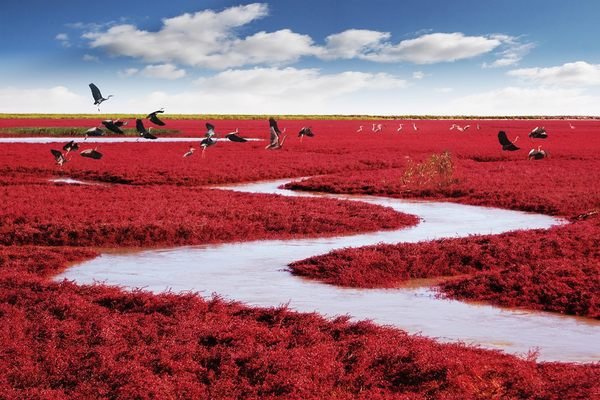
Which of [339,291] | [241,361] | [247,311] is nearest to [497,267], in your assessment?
[339,291]

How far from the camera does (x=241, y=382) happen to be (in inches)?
329

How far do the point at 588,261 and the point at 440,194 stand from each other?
15.0m

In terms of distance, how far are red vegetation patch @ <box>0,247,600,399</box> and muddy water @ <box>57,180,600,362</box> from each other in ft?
4.07

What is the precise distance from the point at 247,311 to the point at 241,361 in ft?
8.14

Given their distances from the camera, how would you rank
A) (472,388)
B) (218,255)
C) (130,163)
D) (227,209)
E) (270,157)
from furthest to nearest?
(270,157), (130,163), (227,209), (218,255), (472,388)

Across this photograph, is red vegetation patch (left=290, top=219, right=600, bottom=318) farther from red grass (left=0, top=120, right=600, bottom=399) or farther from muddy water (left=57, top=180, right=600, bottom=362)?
muddy water (left=57, top=180, right=600, bottom=362)

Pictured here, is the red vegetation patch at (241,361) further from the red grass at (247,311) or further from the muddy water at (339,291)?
the muddy water at (339,291)

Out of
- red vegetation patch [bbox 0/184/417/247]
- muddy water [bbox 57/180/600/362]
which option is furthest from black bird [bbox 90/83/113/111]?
red vegetation patch [bbox 0/184/417/247]

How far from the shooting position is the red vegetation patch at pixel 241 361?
8.11 meters

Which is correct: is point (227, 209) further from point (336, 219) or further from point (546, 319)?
point (546, 319)

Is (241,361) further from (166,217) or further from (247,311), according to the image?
(166,217)

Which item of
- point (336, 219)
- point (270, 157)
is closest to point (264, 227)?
point (336, 219)

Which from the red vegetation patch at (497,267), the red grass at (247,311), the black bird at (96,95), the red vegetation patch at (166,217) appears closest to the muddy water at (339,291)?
the red vegetation patch at (497,267)

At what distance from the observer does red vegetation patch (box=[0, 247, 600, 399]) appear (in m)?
8.11
